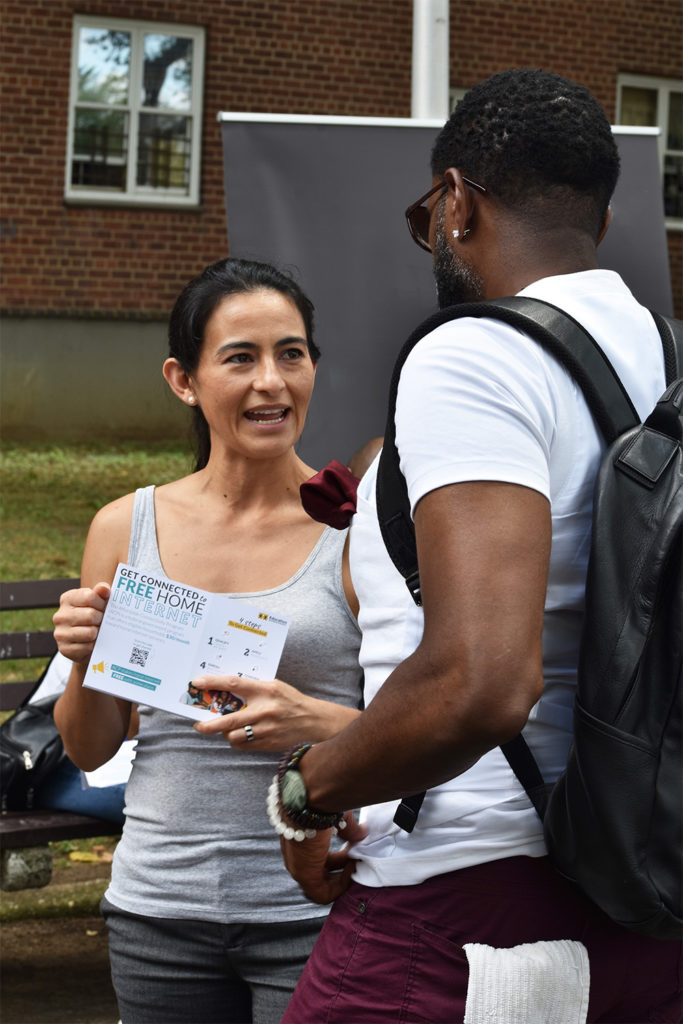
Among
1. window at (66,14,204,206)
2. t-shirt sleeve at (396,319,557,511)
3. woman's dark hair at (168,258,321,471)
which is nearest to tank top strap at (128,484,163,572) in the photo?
woman's dark hair at (168,258,321,471)

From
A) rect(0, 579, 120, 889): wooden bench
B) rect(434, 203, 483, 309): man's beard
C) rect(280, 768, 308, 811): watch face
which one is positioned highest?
rect(434, 203, 483, 309): man's beard

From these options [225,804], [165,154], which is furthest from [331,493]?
[165,154]

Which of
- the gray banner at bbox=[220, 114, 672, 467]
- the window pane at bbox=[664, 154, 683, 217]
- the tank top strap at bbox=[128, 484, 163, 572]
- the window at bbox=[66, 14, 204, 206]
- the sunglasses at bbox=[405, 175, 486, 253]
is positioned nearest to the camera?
the sunglasses at bbox=[405, 175, 486, 253]

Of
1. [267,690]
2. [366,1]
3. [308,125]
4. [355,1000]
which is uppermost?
[366,1]

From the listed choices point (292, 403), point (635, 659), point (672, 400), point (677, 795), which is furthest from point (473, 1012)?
point (292, 403)

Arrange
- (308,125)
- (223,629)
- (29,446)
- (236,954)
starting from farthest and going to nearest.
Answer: (29,446)
(308,125)
(236,954)
(223,629)

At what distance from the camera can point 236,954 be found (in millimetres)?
2047

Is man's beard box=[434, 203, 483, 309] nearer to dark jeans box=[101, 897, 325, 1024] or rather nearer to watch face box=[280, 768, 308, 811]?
watch face box=[280, 768, 308, 811]

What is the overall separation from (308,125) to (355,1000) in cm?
318

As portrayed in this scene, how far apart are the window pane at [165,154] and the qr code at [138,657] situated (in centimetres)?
1222

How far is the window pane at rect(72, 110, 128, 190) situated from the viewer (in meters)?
13.3

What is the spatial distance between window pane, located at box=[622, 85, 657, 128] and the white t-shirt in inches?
569

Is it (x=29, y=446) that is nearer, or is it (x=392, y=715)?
(x=392, y=715)

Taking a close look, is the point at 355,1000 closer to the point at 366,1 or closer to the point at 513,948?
the point at 513,948
